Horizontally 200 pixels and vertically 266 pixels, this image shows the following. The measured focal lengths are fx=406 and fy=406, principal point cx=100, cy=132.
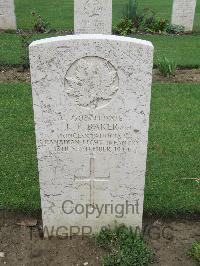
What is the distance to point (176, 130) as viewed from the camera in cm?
604

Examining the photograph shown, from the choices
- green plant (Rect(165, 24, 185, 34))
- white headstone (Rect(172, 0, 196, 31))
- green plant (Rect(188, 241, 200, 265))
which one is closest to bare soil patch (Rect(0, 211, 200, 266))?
green plant (Rect(188, 241, 200, 265))

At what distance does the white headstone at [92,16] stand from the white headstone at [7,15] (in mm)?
2719

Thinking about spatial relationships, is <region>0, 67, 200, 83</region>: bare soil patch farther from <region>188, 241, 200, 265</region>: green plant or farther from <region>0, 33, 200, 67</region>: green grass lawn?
<region>188, 241, 200, 265</region>: green plant

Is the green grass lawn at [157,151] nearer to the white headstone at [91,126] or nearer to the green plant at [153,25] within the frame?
the white headstone at [91,126]

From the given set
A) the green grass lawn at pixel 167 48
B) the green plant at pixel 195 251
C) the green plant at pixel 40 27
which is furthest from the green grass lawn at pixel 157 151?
the green plant at pixel 40 27

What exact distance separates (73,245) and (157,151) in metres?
2.07

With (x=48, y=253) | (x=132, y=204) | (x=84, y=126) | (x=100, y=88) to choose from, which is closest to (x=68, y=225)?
(x=48, y=253)

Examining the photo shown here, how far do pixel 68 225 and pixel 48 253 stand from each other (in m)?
0.32

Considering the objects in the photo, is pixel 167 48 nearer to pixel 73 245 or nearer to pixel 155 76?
pixel 155 76

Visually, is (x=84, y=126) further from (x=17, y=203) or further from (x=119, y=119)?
(x=17, y=203)

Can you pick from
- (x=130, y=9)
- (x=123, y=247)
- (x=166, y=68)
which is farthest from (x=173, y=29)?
(x=123, y=247)

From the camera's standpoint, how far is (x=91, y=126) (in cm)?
341

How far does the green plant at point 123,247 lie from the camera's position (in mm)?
3494

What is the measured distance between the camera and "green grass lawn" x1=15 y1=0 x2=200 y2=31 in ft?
41.6
